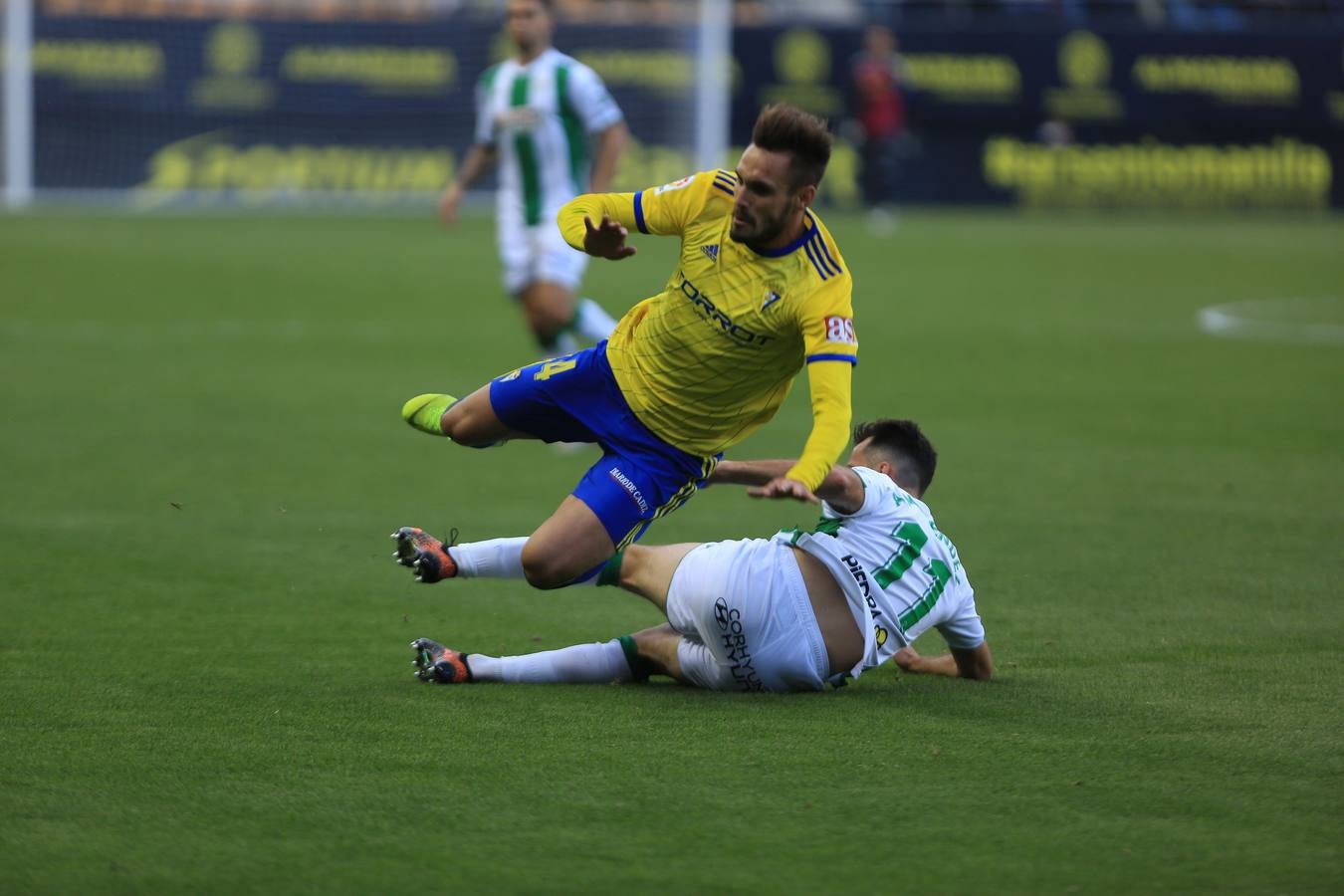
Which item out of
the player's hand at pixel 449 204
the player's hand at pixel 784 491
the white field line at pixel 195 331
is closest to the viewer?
the player's hand at pixel 784 491

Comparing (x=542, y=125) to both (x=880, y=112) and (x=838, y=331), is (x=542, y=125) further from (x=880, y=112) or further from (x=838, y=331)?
(x=880, y=112)

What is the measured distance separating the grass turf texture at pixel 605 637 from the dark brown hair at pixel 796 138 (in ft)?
5.20

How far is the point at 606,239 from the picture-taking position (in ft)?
19.0

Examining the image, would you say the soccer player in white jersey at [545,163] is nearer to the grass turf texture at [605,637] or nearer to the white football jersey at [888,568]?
the grass turf texture at [605,637]

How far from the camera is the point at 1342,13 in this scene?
32750 mm

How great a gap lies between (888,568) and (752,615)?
0.42 metres

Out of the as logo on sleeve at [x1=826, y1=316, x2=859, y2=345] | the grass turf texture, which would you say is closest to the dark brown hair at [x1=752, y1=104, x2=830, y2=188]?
the as logo on sleeve at [x1=826, y1=316, x2=859, y2=345]

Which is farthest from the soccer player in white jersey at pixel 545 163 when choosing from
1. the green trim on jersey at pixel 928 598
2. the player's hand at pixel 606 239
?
the green trim on jersey at pixel 928 598

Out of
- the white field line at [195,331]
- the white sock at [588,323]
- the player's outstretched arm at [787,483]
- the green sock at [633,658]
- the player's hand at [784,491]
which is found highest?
the player's hand at [784,491]

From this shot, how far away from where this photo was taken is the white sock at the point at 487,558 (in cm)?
599

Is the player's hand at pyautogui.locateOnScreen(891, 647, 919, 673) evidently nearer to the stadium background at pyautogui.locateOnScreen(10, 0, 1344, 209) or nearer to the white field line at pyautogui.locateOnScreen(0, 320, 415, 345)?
the white field line at pyautogui.locateOnScreen(0, 320, 415, 345)

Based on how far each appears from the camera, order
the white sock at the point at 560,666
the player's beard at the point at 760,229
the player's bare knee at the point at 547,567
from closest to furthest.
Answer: the player's beard at the point at 760,229
the white sock at the point at 560,666
the player's bare knee at the point at 547,567

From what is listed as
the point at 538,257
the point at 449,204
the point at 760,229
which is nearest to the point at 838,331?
the point at 760,229

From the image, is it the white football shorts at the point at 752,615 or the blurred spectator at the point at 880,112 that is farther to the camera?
the blurred spectator at the point at 880,112
